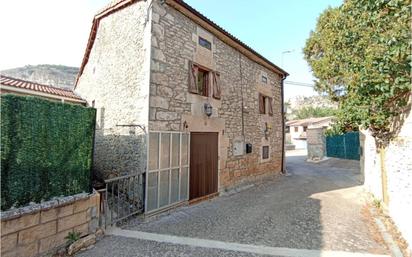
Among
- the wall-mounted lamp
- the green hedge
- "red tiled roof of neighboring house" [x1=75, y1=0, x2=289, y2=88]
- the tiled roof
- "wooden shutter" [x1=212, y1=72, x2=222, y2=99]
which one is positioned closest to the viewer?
the green hedge

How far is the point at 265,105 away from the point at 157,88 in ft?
25.0

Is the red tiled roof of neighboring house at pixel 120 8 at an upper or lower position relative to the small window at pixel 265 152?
upper

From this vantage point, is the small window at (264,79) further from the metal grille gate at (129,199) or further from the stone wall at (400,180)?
the metal grille gate at (129,199)

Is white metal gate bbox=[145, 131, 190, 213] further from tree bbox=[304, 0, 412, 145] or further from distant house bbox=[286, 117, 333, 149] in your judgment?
distant house bbox=[286, 117, 333, 149]

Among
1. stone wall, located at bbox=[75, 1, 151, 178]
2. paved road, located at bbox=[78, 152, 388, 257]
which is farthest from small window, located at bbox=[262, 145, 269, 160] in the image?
stone wall, located at bbox=[75, 1, 151, 178]

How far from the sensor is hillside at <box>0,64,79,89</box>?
71.4 feet

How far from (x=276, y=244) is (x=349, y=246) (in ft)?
4.61

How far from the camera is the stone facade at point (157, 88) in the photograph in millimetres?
6547

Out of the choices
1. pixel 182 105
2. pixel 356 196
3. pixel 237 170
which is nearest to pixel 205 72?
pixel 182 105

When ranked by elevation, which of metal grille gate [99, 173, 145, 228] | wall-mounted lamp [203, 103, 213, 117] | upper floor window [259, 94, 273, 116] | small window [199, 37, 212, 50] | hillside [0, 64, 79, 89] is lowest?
metal grille gate [99, 173, 145, 228]

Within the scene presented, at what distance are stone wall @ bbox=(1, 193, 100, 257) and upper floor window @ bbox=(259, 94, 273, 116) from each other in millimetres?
9264

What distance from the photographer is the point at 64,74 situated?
77.8 feet

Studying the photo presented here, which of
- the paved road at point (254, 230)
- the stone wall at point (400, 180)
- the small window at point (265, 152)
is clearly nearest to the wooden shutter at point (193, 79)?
the paved road at point (254, 230)

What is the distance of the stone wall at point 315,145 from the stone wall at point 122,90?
1767 cm
